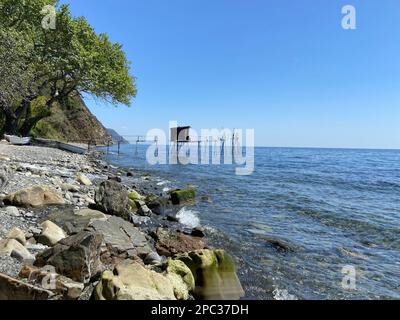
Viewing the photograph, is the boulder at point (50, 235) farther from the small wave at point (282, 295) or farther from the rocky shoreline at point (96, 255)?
the small wave at point (282, 295)

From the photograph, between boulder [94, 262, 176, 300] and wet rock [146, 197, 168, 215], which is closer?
boulder [94, 262, 176, 300]

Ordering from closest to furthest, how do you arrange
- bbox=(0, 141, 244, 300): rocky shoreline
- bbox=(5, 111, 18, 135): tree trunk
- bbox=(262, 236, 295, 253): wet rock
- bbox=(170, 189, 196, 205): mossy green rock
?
bbox=(0, 141, 244, 300): rocky shoreline
bbox=(262, 236, 295, 253): wet rock
bbox=(170, 189, 196, 205): mossy green rock
bbox=(5, 111, 18, 135): tree trunk

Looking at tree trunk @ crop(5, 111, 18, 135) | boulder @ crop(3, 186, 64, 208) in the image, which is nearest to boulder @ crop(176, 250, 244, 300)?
boulder @ crop(3, 186, 64, 208)

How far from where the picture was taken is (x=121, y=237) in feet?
28.1

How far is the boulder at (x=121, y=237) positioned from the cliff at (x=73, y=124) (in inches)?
1985

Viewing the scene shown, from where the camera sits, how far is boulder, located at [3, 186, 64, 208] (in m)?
10.1

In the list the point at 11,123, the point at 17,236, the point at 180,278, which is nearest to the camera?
the point at 180,278

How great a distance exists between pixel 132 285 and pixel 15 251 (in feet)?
9.52

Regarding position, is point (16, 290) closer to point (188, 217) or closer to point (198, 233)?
point (198, 233)

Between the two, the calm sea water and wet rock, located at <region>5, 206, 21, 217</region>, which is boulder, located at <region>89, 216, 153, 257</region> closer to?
wet rock, located at <region>5, 206, 21, 217</region>

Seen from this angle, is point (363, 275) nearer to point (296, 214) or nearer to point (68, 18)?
point (296, 214)

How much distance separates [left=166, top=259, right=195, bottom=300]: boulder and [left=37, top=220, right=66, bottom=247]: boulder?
9.44 ft

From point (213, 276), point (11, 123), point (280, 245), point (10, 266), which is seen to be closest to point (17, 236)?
point (10, 266)
